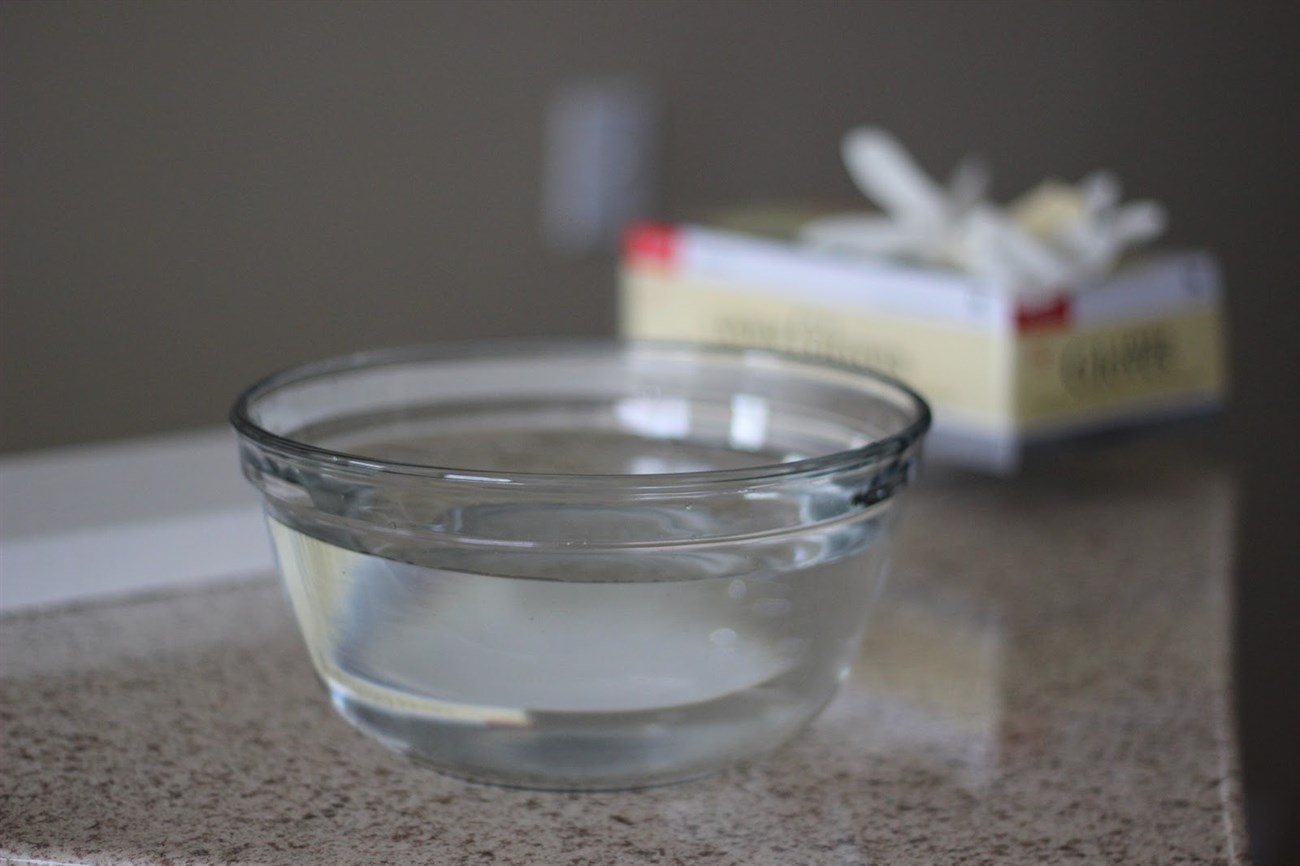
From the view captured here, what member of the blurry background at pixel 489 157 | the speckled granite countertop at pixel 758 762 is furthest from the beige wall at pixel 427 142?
the speckled granite countertop at pixel 758 762

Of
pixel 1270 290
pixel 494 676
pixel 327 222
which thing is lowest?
pixel 1270 290

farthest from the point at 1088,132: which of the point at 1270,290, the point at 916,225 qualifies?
the point at 916,225

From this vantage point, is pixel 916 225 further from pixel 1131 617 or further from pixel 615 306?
pixel 615 306

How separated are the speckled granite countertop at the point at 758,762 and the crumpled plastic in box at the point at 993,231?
0.19 meters

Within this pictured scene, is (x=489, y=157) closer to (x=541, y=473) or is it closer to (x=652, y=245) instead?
(x=652, y=245)

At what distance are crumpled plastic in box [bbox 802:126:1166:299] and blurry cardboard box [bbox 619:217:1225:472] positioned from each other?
0.01 metres

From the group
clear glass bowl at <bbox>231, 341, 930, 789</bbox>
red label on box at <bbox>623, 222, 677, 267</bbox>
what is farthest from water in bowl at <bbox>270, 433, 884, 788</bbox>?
red label on box at <bbox>623, 222, 677, 267</bbox>

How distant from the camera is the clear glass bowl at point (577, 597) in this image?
0.46 meters

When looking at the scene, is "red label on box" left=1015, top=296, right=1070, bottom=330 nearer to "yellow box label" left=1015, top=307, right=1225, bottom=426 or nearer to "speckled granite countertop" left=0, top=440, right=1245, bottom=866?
"yellow box label" left=1015, top=307, right=1225, bottom=426

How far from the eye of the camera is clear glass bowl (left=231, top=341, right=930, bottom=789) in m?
0.46

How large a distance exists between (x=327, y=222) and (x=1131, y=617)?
120 centimetres

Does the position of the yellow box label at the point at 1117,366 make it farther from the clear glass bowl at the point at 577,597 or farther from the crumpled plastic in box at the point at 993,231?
the clear glass bowl at the point at 577,597

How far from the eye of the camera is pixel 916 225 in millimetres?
931

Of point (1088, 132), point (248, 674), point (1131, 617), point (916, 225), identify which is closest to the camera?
point (248, 674)
